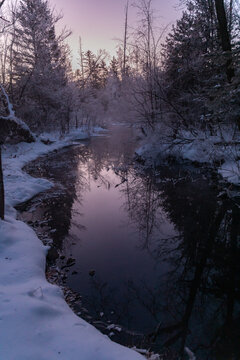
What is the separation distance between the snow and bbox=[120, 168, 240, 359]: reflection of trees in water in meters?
1.41

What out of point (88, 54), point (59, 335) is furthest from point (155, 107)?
point (88, 54)

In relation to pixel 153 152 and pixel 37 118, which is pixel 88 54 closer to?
pixel 37 118

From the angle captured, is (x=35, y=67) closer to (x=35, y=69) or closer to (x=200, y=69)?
(x=35, y=69)

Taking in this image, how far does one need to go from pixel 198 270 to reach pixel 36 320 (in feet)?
12.7

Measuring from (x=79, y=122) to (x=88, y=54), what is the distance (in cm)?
3132

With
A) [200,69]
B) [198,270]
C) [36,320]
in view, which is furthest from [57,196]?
[200,69]

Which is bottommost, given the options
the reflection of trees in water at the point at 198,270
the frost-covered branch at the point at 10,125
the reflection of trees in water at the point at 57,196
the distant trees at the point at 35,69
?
the reflection of trees in water at the point at 198,270

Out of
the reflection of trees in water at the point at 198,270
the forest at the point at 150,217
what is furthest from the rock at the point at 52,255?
the reflection of trees in water at the point at 198,270

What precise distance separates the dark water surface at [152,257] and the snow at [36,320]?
78cm

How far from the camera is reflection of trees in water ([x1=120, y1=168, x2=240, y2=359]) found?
148 inches

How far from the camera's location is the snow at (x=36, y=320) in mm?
2529

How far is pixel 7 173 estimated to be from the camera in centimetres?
1167

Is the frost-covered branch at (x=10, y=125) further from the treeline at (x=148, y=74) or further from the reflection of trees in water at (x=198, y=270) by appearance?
the reflection of trees in water at (x=198, y=270)

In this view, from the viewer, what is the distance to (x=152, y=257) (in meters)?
5.93
